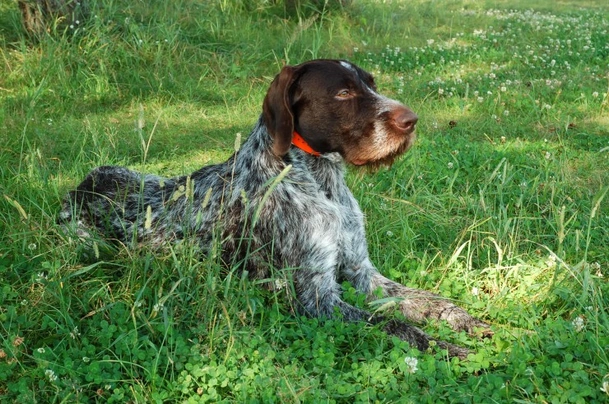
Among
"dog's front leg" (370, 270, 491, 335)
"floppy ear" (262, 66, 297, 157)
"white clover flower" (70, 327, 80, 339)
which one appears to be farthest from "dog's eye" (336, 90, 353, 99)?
"white clover flower" (70, 327, 80, 339)

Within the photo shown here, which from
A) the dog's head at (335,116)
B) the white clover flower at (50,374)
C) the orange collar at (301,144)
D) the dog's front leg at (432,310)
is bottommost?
the dog's front leg at (432,310)

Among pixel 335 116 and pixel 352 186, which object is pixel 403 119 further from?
pixel 352 186

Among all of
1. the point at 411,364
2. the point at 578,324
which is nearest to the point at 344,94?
the point at 411,364

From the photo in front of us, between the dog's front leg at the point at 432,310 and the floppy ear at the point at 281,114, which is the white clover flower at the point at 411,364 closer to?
the dog's front leg at the point at 432,310

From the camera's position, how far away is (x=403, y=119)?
431 cm

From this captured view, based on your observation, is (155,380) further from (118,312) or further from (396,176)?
(396,176)

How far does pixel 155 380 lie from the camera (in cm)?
349

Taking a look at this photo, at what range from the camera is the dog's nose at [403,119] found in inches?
170

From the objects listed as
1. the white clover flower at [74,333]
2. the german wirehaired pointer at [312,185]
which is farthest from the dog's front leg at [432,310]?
the white clover flower at [74,333]

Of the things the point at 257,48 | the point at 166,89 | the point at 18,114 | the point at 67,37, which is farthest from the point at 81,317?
the point at 257,48

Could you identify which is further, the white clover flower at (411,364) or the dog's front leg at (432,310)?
the dog's front leg at (432,310)

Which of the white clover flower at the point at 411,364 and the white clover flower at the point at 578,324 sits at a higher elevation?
the white clover flower at the point at 578,324

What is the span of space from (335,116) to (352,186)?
1477mm

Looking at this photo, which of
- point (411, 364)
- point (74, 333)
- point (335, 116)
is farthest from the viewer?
point (335, 116)
